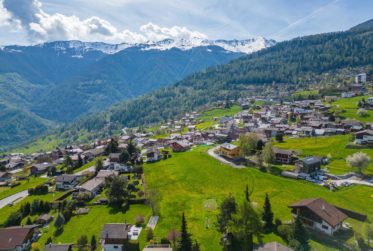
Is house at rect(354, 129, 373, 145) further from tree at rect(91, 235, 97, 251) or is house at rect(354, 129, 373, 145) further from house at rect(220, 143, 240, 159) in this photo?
tree at rect(91, 235, 97, 251)

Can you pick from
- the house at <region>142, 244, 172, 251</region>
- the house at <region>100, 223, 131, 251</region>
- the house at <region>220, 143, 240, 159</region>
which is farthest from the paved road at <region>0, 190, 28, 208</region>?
the house at <region>220, 143, 240, 159</region>

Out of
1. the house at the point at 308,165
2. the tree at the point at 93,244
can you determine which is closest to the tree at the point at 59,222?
the tree at the point at 93,244

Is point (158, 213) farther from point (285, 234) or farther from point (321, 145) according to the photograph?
point (321, 145)

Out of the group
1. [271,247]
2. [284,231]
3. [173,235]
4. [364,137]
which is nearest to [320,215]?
[284,231]

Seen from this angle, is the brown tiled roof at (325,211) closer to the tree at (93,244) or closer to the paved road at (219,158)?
the paved road at (219,158)

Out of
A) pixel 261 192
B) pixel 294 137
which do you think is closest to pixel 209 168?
pixel 261 192

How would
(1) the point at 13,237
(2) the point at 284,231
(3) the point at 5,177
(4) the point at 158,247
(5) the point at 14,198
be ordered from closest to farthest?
1. (4) the point at 158,247
2. (2) the point at 284,231
3. (1) the point at 13,237
4. (5) the point at 14,198
5. (3) the point at 5,177

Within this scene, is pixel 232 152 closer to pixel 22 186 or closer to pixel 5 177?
pixel 22 186
